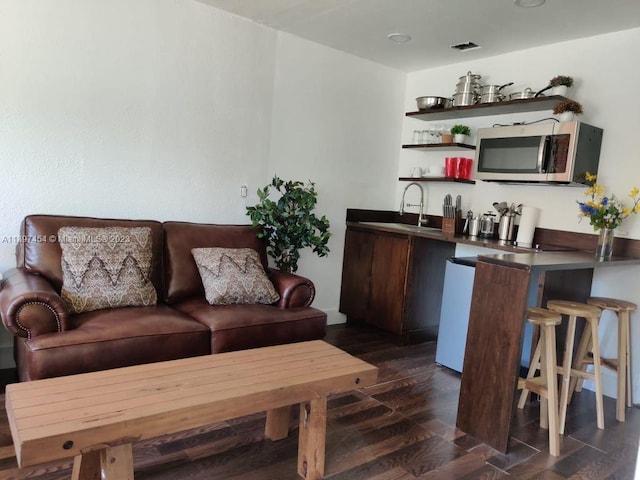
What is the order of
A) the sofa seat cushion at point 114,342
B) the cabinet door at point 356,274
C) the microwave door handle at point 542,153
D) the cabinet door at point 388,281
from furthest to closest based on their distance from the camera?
the cabinet door at point 356,274 → the cabinet door at point 388,281 → the microwave door handle at point 542,153 → the sofa seat cushion at point 114,342

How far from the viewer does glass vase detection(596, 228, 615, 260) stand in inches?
114

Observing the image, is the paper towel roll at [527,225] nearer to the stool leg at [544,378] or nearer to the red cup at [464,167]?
the red cup at [464,167]

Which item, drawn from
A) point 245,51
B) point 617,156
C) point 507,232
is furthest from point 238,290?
point 617,156

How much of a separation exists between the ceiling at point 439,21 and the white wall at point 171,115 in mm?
269

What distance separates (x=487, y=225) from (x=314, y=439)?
7.92ft

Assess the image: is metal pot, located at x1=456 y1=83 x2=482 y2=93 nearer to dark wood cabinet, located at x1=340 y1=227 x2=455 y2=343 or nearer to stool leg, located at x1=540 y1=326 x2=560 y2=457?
dark wood cabinet, located at x1=340 y1=227 x2=455 y2=343

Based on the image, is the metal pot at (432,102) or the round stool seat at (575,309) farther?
the metal pot at (432,102)

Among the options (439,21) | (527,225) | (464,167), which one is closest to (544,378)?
(527,225)

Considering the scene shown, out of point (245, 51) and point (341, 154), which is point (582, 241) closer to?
point (341, 154)

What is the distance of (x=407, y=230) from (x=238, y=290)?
5.04ft

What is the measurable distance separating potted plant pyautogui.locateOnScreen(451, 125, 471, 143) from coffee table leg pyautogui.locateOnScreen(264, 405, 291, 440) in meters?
2.75

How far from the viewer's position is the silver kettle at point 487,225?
3658 millimetres


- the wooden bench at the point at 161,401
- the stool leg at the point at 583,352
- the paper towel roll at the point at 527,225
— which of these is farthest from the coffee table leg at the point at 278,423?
the paper towel roll at the point at 527,225

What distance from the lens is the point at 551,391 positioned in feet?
7.64
